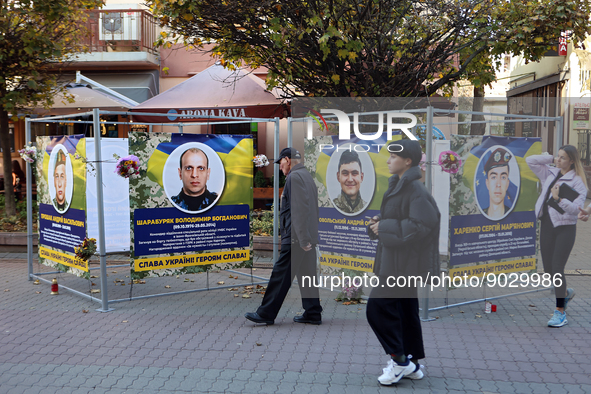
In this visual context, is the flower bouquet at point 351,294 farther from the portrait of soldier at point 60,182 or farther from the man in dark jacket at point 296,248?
the portrait of soldier at point 60,182

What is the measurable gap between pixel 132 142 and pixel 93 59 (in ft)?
38.9

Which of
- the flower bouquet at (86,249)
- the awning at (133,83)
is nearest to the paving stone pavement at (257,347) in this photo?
the flower bouquet at (86,249)

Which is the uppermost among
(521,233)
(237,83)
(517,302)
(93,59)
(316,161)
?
(93,59)

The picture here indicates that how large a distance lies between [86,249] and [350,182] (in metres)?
3.18

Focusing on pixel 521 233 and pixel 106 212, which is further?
pixel 106 212

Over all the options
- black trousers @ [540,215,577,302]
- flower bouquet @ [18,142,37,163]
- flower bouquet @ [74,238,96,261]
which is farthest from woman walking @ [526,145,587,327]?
flower bouquet @ [18,142,37,163]

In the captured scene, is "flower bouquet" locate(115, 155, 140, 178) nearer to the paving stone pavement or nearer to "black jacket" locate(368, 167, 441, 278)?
the paving stone pavement

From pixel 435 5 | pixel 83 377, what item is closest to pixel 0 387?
pixel 83 377

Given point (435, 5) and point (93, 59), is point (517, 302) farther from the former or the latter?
point (93, 59)

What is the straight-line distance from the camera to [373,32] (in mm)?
8539

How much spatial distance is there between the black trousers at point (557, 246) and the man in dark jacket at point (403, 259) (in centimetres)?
209

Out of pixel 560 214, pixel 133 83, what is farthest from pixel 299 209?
pixel 133 83

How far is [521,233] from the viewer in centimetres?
689

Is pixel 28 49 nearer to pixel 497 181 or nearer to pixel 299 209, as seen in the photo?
pixel 299 209
